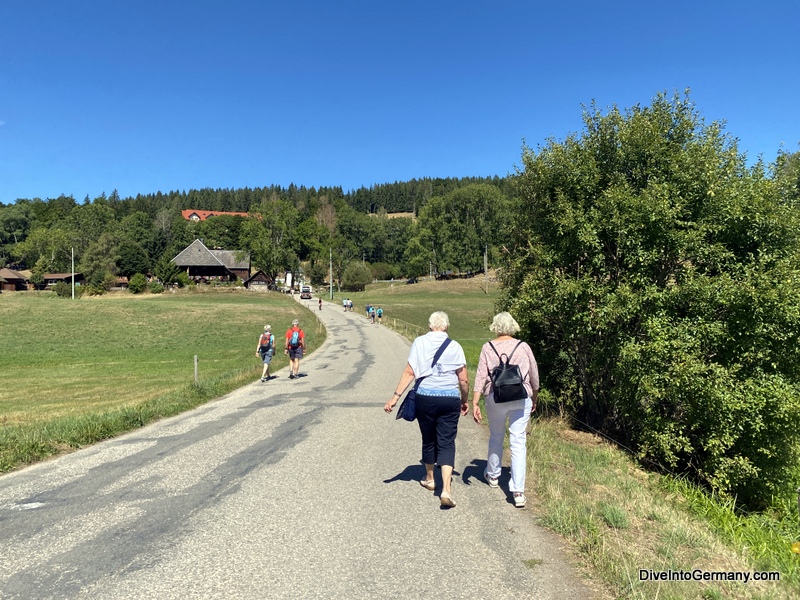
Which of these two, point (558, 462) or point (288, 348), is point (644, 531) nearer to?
point (558, 462)

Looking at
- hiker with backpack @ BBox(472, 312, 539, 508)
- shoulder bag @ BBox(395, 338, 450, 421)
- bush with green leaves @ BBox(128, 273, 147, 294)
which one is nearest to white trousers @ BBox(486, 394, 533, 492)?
hiker with backpack @ BBox(472, 312, 539, 508)

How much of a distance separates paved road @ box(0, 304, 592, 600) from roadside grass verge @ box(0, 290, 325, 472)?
1.41m

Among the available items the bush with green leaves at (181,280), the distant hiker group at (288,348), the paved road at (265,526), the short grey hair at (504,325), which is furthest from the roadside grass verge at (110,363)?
the bush with green leaves at (181,280)

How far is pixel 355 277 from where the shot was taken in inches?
4146

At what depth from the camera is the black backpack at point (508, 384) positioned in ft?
16.6

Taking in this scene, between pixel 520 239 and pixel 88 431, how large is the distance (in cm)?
1044

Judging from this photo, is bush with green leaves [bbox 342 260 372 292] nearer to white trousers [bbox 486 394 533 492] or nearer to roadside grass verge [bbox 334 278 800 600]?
roadside grass verge [bbox 334 278 800 600]

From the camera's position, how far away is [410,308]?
6550cm

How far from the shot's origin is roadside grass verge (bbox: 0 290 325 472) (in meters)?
9.19

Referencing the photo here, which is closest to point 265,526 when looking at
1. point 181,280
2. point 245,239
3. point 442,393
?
point 442,393

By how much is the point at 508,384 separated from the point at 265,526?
267 centimetres

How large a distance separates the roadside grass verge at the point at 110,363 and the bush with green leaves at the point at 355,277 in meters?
40.0

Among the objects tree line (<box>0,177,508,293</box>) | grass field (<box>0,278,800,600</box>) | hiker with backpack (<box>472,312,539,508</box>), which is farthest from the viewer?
tree line (<box>0,177,508,293</box>)

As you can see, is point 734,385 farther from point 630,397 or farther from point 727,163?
point 727,163
